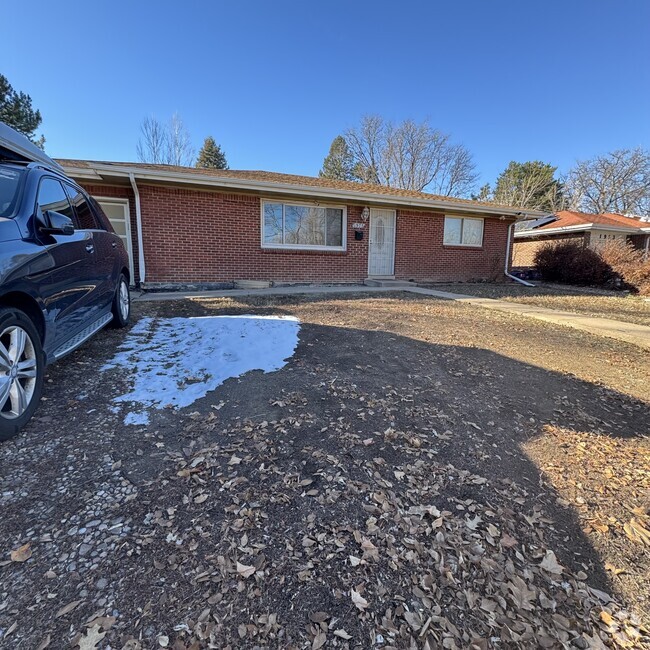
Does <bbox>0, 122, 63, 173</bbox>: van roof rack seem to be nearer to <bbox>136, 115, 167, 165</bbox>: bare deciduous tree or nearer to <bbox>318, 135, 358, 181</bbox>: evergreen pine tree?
<bbox>136, 115, 167, 165</bbox>: bare deciduous tree

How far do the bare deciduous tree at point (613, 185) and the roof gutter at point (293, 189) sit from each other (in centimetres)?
3119

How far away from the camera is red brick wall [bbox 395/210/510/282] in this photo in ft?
39.5

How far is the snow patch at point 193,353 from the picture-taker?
3016 millimetres

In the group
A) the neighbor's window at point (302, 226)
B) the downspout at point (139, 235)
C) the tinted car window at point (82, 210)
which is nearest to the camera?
the tinted car window at point (82, 210)

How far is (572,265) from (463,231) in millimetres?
5026

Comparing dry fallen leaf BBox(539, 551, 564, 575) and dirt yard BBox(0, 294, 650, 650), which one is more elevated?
dirt yard BBox(0, 294, 650, 650)

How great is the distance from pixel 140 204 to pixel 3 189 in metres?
6.90

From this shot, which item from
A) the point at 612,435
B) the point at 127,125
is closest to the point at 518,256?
the point at 612,435

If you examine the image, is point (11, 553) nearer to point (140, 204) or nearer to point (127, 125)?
point (140, 204)

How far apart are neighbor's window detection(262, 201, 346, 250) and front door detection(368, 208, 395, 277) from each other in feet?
3.62

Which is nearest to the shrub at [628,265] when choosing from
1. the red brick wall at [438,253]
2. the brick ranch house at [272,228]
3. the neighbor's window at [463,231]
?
the red brick wall at [438,253]

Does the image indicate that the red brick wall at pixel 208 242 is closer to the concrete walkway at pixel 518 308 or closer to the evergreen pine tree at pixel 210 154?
the concrete walkway at pixel 518 308

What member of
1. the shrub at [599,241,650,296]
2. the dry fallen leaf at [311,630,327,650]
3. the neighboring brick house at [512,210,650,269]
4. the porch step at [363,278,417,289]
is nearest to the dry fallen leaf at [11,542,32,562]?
the dry fallen leaf at [311,630,327,650]

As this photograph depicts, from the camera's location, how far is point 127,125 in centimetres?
2550
